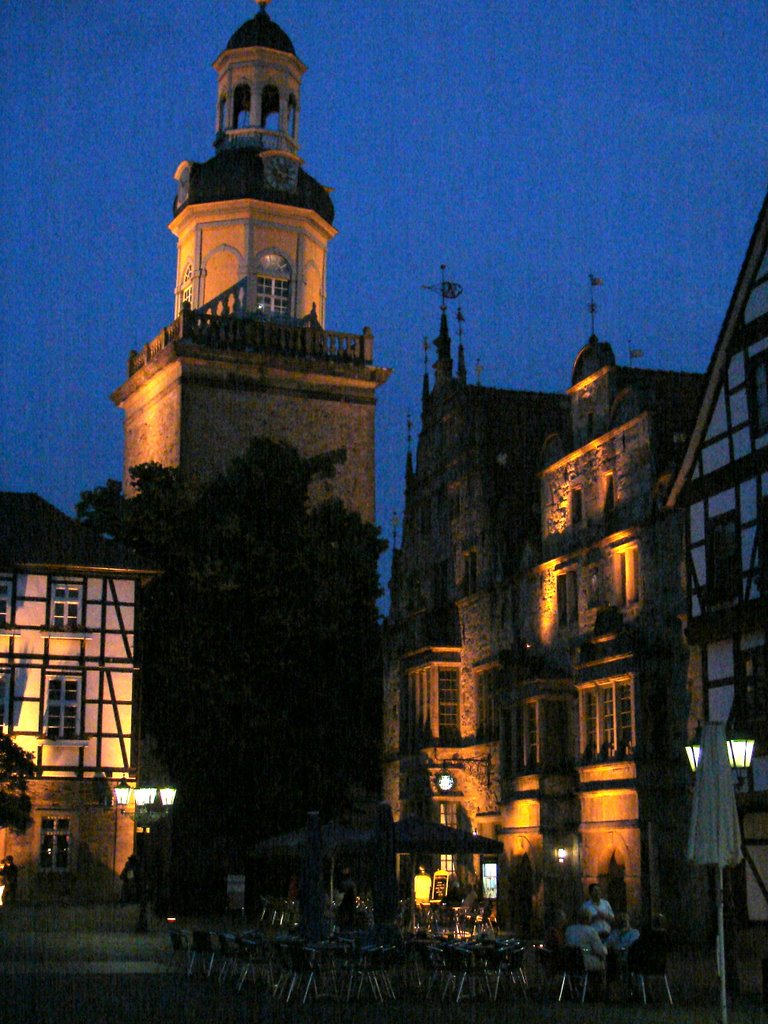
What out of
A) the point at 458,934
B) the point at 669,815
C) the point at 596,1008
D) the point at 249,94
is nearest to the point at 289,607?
the point at 669,815

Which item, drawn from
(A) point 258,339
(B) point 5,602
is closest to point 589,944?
(B) point 5,602

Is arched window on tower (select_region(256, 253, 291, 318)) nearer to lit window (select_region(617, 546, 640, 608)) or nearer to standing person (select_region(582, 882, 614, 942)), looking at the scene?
lit window (select_region(617, 546, 640, 608))

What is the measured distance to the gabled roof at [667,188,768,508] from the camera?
96.6 feet

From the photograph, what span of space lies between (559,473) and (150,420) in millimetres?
18309

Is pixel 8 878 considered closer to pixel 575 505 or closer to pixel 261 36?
pixel 575 505

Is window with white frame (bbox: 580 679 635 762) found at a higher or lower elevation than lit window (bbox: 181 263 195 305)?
lower

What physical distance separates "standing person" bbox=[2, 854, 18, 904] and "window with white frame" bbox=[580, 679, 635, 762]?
13.2 metres

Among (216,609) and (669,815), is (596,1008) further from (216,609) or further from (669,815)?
(216,609)

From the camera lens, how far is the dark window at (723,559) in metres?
29.4

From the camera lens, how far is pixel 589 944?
2064cm

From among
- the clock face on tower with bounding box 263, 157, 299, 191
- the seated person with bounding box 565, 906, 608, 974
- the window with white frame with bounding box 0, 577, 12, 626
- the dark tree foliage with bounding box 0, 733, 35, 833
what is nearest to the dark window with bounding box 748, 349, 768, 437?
the seated person with bounding box 565, 906, 608, 974

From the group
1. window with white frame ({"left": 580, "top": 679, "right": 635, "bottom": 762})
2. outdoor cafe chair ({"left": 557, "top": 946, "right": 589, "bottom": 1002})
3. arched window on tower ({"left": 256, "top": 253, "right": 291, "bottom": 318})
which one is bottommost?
outdoor cafe chair ({"left": 557, "top": 946, "right": 589, "bottom": 1002})

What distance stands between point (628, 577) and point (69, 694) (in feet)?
51.2

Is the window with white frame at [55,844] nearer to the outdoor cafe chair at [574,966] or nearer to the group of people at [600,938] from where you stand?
the group of people at [600,938]
